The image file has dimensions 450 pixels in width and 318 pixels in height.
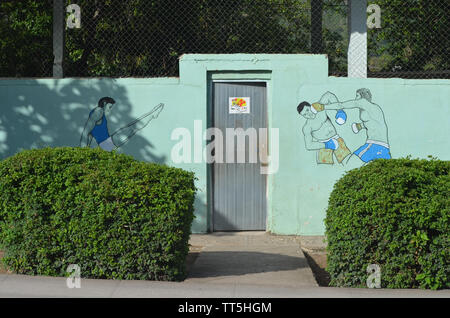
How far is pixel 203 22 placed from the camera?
10234mm

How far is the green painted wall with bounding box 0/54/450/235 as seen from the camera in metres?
9.07

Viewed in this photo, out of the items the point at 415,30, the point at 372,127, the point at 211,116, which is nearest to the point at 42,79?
the point at 211,116

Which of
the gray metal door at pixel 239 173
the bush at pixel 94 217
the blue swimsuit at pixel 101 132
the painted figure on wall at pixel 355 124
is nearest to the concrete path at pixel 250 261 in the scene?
the gray metal door at pixel 239 173

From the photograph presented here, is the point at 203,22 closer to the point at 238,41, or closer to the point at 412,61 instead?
the point at 238,41

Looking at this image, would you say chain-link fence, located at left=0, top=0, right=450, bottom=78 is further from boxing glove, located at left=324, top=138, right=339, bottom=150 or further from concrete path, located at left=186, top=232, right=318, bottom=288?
concrete path, located at left=186, top=232, right=318, bottom=288

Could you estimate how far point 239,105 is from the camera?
364 inches

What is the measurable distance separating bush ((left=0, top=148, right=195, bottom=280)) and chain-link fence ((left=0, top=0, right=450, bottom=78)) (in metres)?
4.28

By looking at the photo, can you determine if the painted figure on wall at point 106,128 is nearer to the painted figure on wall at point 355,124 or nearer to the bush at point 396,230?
the painted figure on wall at point 355,124

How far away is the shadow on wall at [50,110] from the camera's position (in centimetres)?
930

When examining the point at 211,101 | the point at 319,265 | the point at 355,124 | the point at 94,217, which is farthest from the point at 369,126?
the point at 94,217

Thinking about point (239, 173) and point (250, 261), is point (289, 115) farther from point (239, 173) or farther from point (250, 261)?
point (250, 261)
